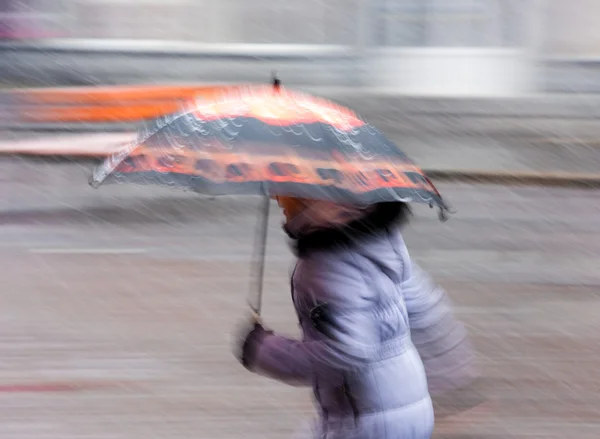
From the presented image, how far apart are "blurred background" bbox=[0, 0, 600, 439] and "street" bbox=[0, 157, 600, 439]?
0.07 ft

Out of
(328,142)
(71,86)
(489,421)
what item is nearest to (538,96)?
(71,86)

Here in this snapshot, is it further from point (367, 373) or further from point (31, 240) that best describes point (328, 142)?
point (31, 240)

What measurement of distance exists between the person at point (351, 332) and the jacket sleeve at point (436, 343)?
8cm

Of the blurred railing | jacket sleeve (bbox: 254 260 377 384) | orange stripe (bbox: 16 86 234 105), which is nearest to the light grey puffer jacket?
jacket sleeve (bbox: 254 260 377 384)

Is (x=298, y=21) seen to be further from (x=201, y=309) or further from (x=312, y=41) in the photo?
(x=201, y=309)

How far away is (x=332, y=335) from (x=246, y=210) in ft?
26.3

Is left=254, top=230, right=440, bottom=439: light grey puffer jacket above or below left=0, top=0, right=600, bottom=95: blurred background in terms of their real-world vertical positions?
above

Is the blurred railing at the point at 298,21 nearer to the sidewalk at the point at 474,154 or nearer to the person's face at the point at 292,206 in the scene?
the sidewalk at the point at 474,154

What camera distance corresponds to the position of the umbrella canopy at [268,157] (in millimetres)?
2557

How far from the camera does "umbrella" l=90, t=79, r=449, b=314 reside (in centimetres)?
256

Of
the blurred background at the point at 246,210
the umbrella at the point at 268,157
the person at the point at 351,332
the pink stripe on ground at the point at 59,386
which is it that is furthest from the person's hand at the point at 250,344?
the pink stripe on ground at the point at 59,386

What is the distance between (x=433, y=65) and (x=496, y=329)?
1149 centimetres

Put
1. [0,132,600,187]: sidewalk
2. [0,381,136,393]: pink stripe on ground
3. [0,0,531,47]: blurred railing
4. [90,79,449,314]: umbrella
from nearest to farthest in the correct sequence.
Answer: [90,79,449,314]: umbrella
[0,381,136,393]: pink stripe on ground
[0,132,600,187]: sidewalk
[0,0,531,47]: blurred railing

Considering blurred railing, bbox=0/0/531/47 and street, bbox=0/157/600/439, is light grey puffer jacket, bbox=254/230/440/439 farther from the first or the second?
blurred railing, bbox=0/0/531/47
